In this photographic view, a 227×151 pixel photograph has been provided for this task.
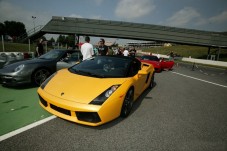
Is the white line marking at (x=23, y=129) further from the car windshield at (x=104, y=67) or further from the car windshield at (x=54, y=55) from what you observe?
the car windshield at (x=54, y=55)

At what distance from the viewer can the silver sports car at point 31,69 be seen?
16.6 ft

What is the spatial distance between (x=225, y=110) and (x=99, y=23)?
105ft

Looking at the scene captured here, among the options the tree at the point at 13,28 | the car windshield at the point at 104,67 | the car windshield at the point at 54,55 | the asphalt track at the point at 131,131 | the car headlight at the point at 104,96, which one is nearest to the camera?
the asphalt track at the point at 131,131

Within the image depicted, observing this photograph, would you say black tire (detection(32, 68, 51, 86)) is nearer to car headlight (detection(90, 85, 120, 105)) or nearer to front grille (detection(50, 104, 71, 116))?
front grille (detection(50, 104, 71, 116))

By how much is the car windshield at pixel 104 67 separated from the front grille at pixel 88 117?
1131mm

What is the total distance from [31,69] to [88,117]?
337 centimetres

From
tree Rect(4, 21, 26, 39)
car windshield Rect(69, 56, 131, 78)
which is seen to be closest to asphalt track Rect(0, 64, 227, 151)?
car windshield Rect(69, 56, 131, 78)

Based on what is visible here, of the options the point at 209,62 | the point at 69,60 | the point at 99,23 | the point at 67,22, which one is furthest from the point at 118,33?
the point at 69,60

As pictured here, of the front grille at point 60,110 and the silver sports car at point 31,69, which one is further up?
the silver sports car at point 31,69

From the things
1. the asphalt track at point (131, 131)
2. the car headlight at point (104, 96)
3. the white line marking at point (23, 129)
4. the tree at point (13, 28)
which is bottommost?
the asphalt track at point (131, 131)

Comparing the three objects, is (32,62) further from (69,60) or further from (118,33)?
(118,33)

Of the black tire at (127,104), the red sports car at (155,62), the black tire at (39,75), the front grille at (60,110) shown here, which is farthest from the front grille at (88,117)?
the red sports car at (155,62)

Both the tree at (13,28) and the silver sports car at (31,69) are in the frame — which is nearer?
the silver sports car at (31,69)

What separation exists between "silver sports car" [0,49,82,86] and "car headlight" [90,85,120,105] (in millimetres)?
3256
